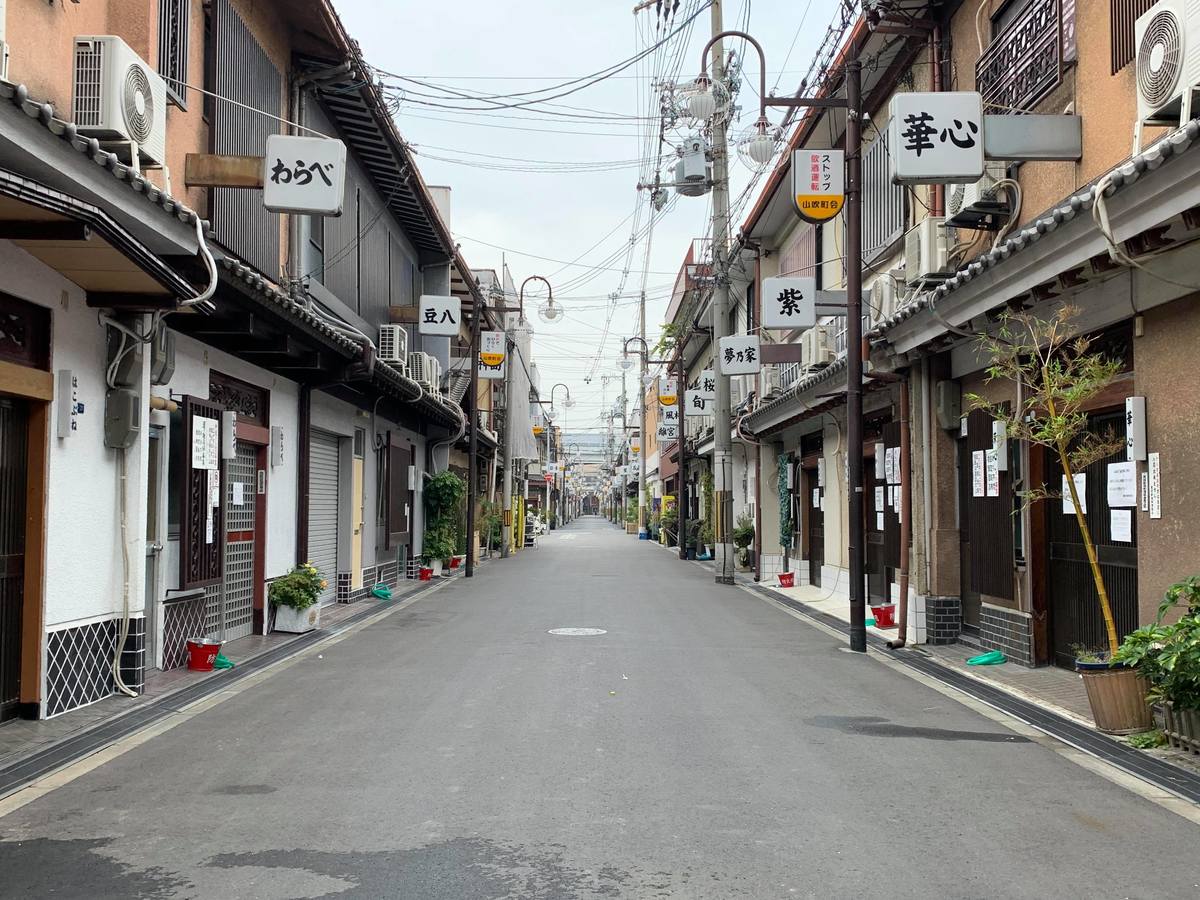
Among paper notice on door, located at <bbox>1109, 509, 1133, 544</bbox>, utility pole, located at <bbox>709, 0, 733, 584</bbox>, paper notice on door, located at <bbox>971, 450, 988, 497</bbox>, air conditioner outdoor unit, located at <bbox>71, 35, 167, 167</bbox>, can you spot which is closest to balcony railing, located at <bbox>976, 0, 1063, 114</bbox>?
paper notice on door, located at <bbox>971, 450, 988, 497</bbox>

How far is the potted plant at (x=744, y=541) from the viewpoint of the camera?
25688 mm

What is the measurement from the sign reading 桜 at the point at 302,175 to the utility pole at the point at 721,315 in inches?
504

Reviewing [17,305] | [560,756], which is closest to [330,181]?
[17,305]

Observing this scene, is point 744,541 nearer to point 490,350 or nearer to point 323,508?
point 490,350

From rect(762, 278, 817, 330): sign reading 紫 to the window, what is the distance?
9.03 metres

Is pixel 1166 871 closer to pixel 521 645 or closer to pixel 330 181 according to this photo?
pixel 521 645

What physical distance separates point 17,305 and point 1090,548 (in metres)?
8.25

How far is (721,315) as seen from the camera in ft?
75.6

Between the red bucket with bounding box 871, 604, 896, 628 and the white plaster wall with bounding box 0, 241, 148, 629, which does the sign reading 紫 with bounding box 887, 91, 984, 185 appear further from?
the white plaster wall with bounding box 0, 241, 148, 629

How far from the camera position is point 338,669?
1023 centimetres

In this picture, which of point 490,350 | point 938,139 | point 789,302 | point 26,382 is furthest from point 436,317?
point 26,382

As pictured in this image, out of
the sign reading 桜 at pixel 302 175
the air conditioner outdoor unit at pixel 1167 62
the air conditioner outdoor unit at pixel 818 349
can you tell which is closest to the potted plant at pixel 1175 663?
the air conditioner outdoor unit at pixel 1167 62

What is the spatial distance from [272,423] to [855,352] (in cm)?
765

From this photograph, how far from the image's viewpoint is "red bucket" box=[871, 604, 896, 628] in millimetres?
13500
